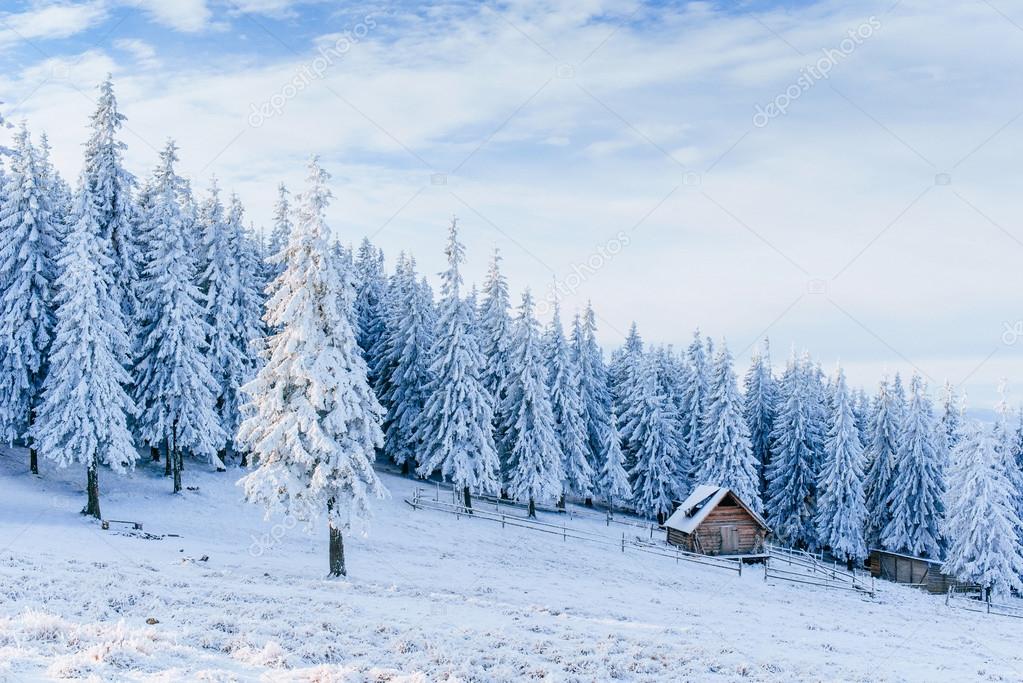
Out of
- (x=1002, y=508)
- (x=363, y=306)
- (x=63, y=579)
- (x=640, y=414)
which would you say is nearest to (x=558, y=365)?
(x=640, y=414)

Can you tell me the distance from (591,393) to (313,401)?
35718 millimetres

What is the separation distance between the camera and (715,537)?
44844mm

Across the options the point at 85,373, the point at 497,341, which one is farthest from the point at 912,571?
the point at 85,373

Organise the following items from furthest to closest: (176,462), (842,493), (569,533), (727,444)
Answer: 1. (842,493)
2. (727,444)
3. (569,533)
4. (176,462)

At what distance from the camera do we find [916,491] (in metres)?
55.9

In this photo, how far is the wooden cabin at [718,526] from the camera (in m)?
44.6

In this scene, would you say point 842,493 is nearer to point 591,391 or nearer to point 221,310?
point 591,391

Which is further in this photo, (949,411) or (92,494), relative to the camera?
(949,411)

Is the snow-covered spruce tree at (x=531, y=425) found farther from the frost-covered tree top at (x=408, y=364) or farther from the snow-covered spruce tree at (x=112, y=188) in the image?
the snow-covered spruce tree at (x=112, y=188)

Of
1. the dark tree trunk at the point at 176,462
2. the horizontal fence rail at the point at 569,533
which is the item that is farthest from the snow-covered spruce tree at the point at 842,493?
the dark tree trunk at the point at 176,462

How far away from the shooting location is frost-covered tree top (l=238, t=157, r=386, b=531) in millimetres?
24750

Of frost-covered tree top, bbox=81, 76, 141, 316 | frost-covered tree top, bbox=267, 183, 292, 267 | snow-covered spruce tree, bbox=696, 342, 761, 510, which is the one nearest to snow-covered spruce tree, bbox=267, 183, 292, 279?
frost-covered tree top, bbox=267, 183, 292, 267

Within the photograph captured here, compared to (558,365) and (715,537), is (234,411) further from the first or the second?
(715,537)

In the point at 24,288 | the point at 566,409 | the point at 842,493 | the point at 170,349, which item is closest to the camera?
the point at 24,288
